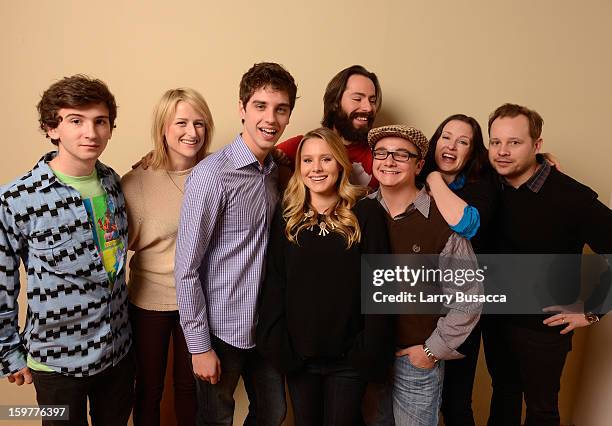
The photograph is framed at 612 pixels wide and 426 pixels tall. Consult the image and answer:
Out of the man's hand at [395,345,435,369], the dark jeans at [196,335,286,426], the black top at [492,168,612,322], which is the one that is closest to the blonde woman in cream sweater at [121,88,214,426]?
the dark jeans at [196,335,286,426]

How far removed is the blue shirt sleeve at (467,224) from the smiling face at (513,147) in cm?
42

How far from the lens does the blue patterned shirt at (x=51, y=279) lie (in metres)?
1.45

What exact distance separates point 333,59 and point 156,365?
1754mm

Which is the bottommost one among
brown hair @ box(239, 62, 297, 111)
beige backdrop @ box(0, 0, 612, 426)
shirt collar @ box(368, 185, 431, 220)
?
shirt collar @ box(368, 185, 431, 220)

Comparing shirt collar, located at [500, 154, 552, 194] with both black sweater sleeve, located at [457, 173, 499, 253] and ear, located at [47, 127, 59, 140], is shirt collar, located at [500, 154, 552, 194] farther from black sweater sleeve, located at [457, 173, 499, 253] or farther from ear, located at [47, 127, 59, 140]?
ear, located at [47, 127, 59, 140]

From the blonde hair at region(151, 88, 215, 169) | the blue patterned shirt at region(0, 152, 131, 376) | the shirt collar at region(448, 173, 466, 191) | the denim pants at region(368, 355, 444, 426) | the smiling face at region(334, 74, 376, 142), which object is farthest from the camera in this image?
the smiling face at region(334, 74, 376, 142)

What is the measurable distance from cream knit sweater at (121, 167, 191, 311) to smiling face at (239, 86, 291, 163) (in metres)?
0.38

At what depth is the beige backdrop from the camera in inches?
88.8

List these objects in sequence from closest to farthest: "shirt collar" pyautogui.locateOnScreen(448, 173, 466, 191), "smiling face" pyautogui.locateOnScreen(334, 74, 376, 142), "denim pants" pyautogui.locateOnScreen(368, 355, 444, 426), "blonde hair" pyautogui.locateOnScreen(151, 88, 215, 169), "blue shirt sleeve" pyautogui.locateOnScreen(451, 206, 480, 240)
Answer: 1. "blue shirt sleeve" pyautogui.locateOnScreen(451, 206, 480, 240)
2. "denim pants" pyautogui.locateOnScreen(368, 355, 444, 426)
3. "blonde hair" pyautogui.locateOnScreen(151, 88, 215, 169)
4. "shirt collar" pyautogui.locateOnScreen(448, 173, 466, 191)
5. "smiling face" pyautogui.locateOnScreen(334, 74, 376, 142)

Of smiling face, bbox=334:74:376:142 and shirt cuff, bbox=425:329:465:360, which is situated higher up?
smiling face, bbox=334:74:376:142

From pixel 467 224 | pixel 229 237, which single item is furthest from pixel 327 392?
pixel 467 224

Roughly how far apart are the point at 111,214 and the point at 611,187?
2.68m

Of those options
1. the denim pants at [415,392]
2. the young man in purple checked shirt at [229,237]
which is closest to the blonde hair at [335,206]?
the young man in purple checked shirt at [229,237]

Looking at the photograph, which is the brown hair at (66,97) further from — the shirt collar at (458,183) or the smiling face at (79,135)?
the shirt collar at (458,183)
